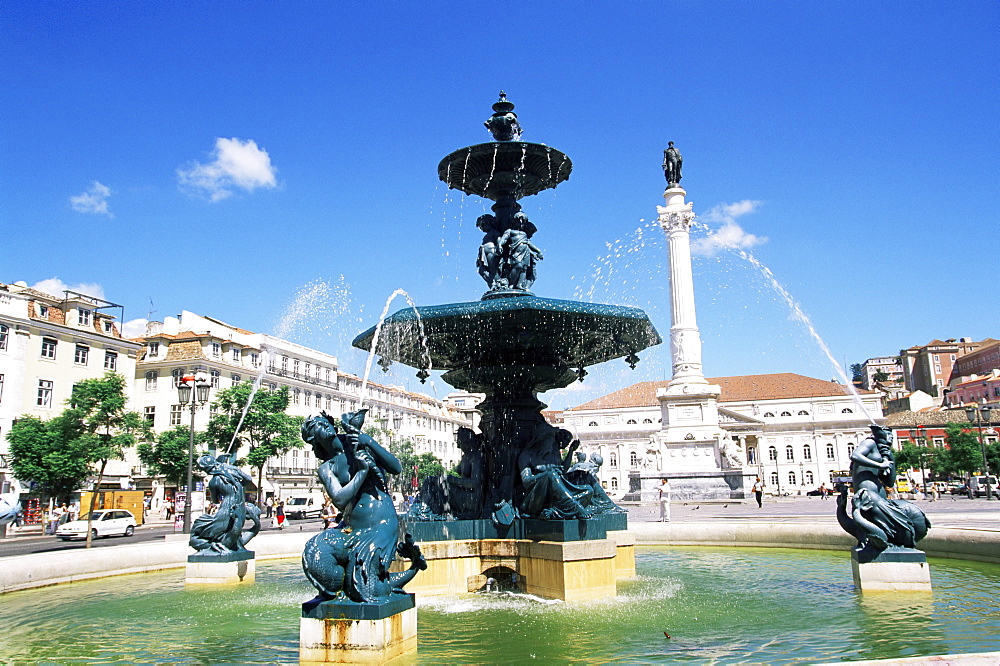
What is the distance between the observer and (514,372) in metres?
10.8

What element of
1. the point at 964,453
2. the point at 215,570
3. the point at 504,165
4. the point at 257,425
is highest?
the point at 504,165

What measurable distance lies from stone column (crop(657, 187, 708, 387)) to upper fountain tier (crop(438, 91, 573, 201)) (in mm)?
39903

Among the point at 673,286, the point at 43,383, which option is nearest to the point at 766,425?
the point at 673,286

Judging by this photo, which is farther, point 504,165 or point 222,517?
point 504,165

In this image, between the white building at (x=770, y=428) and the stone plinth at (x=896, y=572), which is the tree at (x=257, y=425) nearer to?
the stone plinth at (x=896, y=572)

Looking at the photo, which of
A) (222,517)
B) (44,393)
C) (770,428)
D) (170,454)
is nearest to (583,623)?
(222,517)

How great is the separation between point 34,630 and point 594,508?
6471 mm

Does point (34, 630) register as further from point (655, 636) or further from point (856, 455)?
point (856, 455)

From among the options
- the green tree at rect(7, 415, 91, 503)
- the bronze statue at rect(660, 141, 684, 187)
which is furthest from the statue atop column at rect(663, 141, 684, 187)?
the green tree at rect(7, 415, 91, 503)

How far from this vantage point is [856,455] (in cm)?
884

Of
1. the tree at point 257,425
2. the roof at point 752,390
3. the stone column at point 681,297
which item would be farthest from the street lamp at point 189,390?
the roof at point 752,390

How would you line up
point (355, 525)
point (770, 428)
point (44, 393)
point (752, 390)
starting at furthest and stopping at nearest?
point (752, 390)
point (770, 428)
point (44, 393)
point (355, 525)

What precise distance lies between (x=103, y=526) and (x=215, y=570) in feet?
63.5

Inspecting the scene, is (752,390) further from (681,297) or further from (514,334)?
(514,334)
